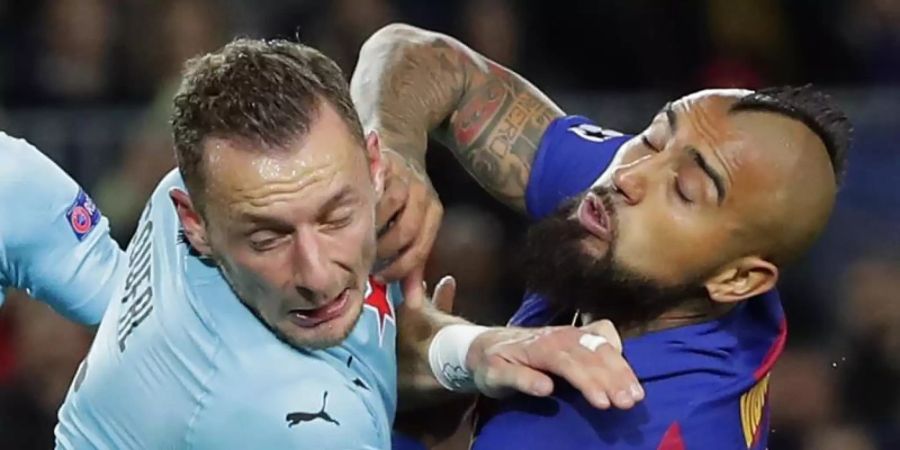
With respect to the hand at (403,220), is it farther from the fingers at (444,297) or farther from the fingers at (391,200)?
the fingers at (444,297)

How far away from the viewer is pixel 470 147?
2570 mm

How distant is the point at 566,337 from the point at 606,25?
263cm

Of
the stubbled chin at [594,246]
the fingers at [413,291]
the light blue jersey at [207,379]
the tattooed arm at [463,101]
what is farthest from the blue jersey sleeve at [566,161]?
the light blue jersey at [207,379]

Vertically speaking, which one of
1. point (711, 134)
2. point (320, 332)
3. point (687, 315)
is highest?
point (711, 134)

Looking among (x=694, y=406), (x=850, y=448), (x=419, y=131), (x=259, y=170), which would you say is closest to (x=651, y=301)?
(x=694, y=406)

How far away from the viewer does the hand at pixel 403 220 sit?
215cm

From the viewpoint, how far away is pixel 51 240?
2.31 metres

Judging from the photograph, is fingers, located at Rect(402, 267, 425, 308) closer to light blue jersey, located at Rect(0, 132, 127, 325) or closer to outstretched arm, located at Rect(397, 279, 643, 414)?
outstretched arm, located at Rect(397, 279, 643, 414)

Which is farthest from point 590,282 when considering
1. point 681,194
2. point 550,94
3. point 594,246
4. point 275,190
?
point 550,94

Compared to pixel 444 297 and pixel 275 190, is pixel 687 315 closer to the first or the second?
pixel 444 297

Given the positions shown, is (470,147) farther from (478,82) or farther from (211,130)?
(211,130)

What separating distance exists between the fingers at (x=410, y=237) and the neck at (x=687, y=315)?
0.95ft

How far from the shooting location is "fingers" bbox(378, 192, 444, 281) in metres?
2.17

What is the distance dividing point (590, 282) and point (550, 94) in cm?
218
